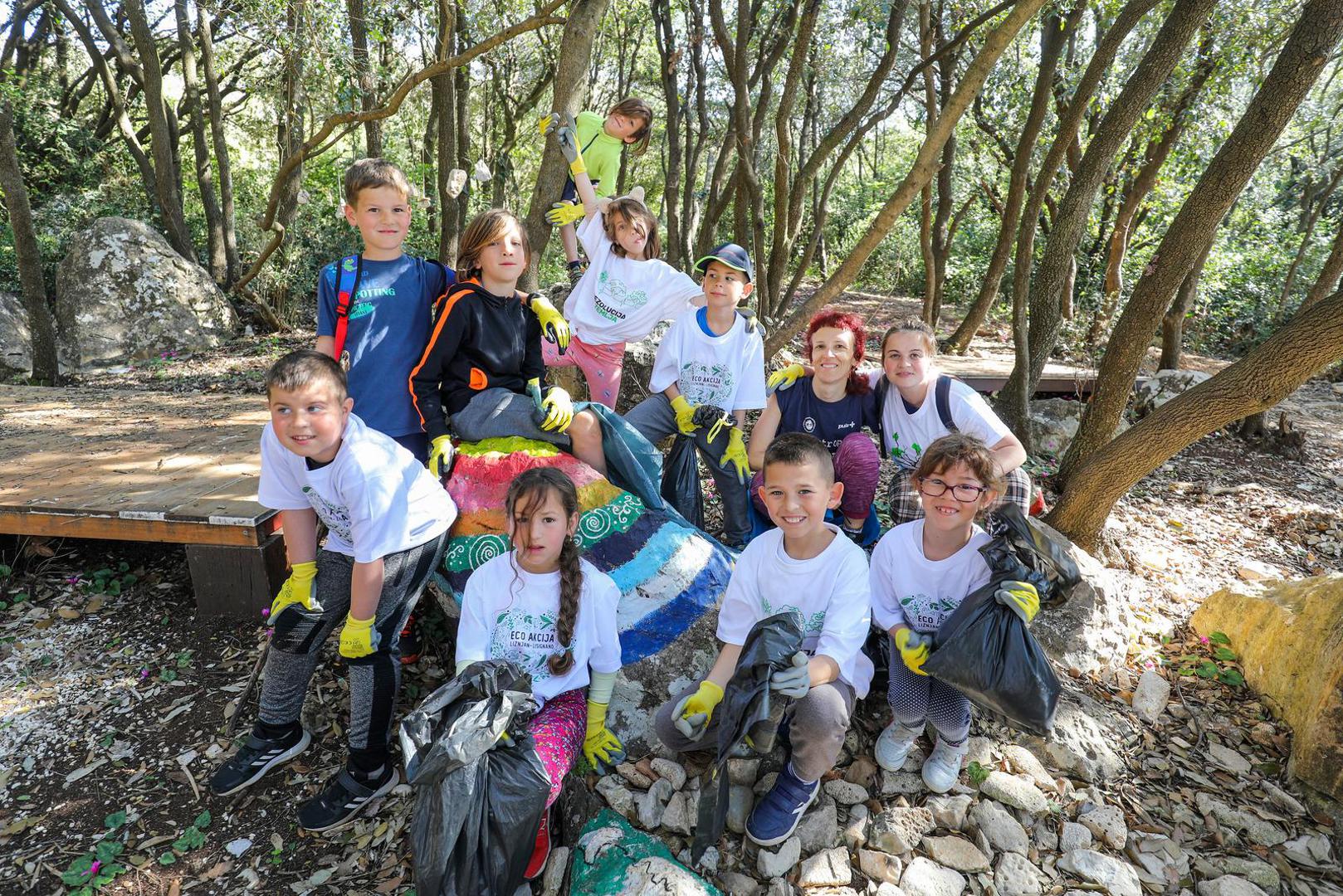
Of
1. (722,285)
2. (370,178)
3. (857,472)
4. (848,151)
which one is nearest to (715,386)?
(722,285)

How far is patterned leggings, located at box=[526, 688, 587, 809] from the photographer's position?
7.20 feet

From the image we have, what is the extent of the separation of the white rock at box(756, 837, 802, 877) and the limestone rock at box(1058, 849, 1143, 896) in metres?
0.81

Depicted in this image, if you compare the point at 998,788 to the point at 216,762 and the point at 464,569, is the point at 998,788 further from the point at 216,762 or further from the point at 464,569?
the point at 216,762

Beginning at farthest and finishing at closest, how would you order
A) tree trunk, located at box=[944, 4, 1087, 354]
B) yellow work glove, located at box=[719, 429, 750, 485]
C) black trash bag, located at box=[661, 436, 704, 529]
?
tree trunk, located at box=[944, 4, 1087, 354] → black trash bag, located at box=[661, 436, 704, 529] → yellow work glove, located at box=[719, 429, 750, 485]

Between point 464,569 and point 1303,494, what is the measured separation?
626 cm

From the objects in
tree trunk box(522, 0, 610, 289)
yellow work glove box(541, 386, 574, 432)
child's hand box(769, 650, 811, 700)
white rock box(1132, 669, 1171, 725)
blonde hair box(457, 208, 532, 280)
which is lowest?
white rock box(1132, 669, 1171, 725)

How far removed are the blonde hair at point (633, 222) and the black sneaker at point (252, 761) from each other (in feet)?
8.58

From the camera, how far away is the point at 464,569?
2834 millimetres

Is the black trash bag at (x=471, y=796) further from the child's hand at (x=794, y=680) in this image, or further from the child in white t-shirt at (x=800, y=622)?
the child's hand at (x=794, y=680)

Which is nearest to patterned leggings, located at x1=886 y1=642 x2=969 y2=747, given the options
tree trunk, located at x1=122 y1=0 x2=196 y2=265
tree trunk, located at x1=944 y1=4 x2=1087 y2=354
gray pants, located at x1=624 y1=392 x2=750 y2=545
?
gray pants, located at x1=624 y1=392 x2=750 y2=545

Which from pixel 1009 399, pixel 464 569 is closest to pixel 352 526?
pixel 464 569

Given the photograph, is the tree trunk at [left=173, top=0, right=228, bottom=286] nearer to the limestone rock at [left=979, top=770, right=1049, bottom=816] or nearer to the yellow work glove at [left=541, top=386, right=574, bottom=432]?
the yellow work glove at [left=541, top=386, right=574, bottom=432]

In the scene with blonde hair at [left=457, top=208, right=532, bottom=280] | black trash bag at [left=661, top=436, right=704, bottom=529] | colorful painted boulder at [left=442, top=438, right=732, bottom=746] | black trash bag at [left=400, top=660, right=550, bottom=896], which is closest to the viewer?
black trash bag at [left=400, top=660, right=550, bottom=896]

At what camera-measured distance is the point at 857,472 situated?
10.5ft
